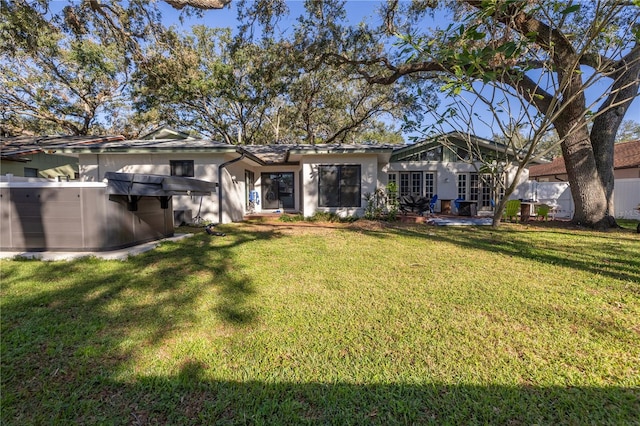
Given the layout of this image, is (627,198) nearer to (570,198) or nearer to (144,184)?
(570,198)

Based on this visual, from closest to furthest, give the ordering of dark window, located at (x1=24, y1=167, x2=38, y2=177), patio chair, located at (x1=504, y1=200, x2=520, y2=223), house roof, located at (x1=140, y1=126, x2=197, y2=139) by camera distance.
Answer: patio chair, located at (x1=504, y1=200, x2=520, y2=223), house roof, located at (x1=140, y1=126, x2=197, y2=139), dark window, located at (x1=24, y1=167, x2=38, y2=177)

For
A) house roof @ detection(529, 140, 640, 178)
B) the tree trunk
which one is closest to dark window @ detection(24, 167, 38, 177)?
the tree trunk

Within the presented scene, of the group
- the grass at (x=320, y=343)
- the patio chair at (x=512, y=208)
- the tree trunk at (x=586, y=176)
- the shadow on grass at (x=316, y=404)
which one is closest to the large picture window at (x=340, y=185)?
the patio chair at (x=512, y=208)

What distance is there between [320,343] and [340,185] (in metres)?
9.79

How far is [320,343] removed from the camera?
265 cm

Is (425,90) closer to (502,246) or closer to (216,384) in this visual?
(502,246)

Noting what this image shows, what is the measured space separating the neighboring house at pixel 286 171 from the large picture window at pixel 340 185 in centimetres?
4

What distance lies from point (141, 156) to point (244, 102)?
10.4 m

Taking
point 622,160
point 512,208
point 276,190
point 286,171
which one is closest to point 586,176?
point 512,208

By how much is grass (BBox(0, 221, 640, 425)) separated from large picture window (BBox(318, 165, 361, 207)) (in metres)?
7.15

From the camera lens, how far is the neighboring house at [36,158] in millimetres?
12273

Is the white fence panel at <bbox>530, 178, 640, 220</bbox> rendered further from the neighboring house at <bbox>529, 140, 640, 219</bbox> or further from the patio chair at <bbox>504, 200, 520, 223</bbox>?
the patio chair at <bbox>504, 200, 520, 223</bbox>

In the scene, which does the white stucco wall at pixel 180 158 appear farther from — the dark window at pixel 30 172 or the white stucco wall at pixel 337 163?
the dark window at pixel 30 172

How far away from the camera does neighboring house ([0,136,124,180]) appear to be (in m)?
12.3
